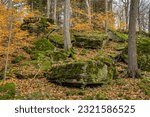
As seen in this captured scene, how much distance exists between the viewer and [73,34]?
83.5ft

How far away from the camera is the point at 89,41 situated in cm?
2427

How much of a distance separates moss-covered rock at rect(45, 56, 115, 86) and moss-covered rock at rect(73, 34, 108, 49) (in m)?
8.81

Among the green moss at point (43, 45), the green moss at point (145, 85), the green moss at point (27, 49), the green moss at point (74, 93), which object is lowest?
the green moss at point (74, 93)

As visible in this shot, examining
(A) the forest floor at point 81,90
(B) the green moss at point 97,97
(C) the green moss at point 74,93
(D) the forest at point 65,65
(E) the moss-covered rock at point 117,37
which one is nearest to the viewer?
(B) the green moss at point 97,97

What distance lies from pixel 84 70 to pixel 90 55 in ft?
25.2

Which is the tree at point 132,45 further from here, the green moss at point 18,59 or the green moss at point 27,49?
the green moss at point 27,49

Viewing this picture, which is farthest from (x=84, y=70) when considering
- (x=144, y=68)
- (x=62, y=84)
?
(x=144, y=68)

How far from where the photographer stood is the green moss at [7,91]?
13212 mm

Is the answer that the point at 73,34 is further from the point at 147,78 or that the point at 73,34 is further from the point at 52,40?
the point at 147,78

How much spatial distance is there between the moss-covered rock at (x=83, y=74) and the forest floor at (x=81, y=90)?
11.7 inches

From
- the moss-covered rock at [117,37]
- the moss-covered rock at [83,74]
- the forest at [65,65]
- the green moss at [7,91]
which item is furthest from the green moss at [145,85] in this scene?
the moss-covered rock at [117,37]

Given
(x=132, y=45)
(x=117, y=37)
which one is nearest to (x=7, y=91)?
(x=132, y=45)

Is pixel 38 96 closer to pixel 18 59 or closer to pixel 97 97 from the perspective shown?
pixel 97 97

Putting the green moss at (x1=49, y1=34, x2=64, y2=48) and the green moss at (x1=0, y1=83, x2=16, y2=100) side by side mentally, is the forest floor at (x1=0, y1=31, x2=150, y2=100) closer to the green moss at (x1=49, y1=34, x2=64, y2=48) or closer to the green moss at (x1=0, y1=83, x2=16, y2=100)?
the green moss at (x1=0, y1=83, x2=16, y2=100)
